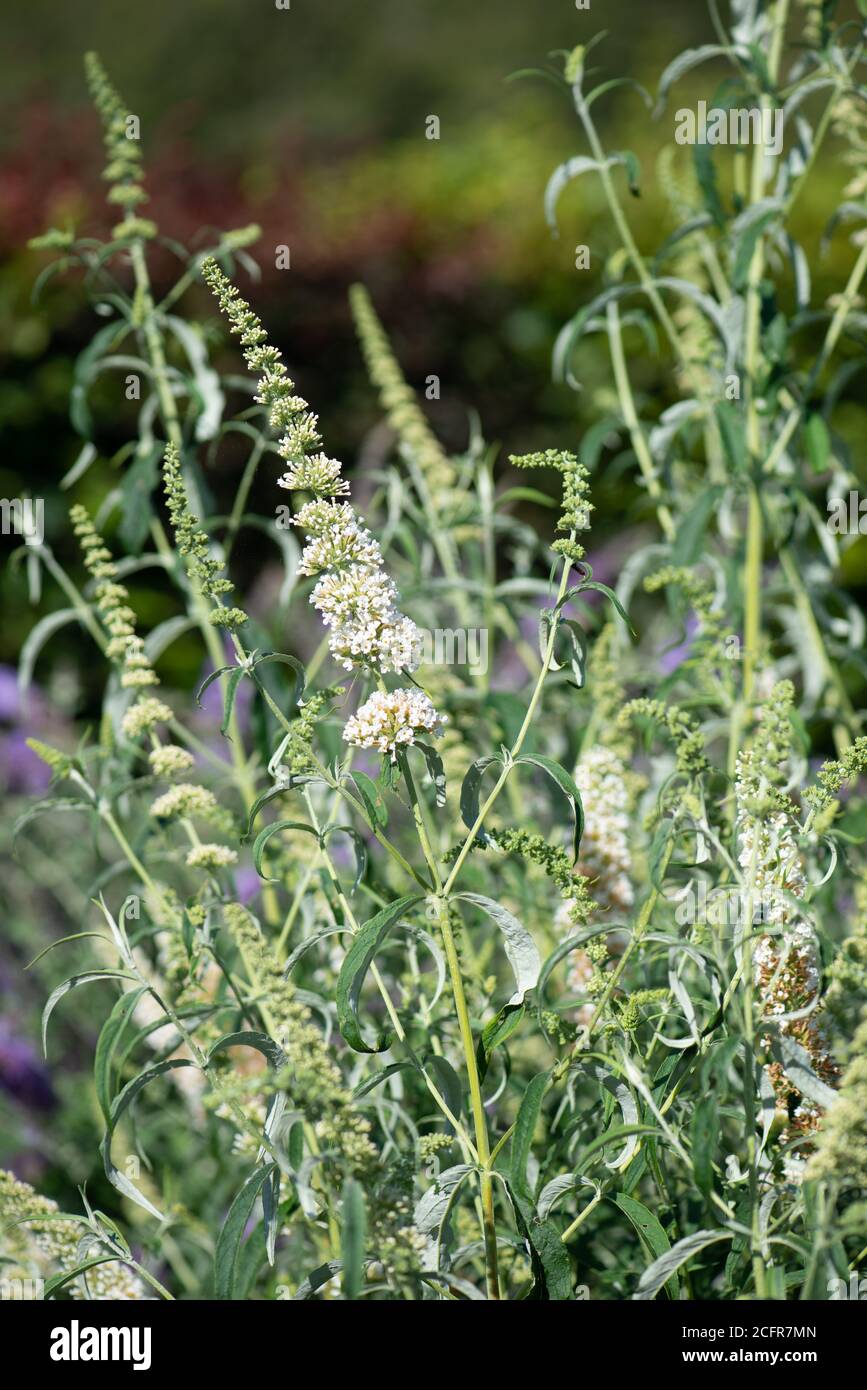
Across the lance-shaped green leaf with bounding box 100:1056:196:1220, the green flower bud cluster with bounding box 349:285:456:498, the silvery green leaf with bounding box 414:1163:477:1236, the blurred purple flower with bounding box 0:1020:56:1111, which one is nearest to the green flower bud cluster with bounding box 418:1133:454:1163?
the silvery green leaf with bounding box 414:1163:477:1236

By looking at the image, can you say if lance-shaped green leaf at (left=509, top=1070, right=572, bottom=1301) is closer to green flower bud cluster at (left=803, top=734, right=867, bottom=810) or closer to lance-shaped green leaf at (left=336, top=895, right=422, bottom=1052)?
lance-shaped green leaf at (left=336, top=895, right=422, bottom=1052)

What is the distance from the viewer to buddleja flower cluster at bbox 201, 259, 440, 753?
1214 millimetres

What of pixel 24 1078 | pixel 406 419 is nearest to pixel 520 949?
pixel 406 419

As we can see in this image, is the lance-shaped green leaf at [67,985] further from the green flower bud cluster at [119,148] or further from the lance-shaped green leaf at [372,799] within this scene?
the green flower bud cluster at [119,148]

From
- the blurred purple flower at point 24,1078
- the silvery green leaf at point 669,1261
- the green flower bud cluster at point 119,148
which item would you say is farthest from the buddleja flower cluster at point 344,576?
the blurred purple flower at point 24,1078

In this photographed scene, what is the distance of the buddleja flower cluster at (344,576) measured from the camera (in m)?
1.21

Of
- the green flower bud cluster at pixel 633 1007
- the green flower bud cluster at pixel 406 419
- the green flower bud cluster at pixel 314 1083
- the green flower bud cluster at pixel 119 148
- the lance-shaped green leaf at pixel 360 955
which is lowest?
the green flower bud cluster at pixel 314 1083

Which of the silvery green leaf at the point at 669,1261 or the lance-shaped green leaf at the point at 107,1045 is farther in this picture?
the lance-shaped green leaf at the point at 107,1045

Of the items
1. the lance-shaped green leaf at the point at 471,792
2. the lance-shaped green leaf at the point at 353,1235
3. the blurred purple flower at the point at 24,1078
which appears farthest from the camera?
the blurred purple flower at the point at 24,1078

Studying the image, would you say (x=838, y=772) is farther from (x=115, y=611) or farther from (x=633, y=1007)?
(x=115, y=611)

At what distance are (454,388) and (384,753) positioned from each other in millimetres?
4247

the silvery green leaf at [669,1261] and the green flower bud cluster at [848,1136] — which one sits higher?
the green flower bud cluster at [848,1136]

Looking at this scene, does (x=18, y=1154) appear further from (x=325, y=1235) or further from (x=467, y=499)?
(x=467, y=499)
